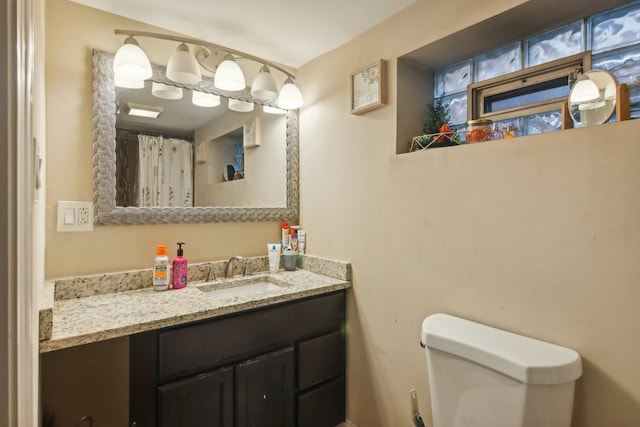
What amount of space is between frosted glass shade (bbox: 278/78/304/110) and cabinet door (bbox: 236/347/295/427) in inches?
49.7

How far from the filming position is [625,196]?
93 cm

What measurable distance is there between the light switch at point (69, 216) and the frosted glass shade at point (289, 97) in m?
1.12

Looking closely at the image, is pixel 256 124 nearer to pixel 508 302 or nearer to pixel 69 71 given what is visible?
pixel 69 71

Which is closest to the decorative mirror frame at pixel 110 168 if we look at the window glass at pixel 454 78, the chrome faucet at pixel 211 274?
the chrome faucet at pixel 211 274

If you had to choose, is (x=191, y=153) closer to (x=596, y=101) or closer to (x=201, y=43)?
(x=201, y=43)

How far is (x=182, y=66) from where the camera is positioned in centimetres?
155

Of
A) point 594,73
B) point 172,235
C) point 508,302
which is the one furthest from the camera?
point 172,235

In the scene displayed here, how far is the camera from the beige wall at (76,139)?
4.55 ft

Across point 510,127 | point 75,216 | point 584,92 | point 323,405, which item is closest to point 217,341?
point 323,405

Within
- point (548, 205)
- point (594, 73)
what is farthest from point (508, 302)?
point (594, 73)

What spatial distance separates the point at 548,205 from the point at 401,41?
0.92m

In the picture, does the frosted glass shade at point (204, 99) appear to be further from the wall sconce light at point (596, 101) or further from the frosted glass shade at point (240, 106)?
the wall sconce light at point (596, 101)

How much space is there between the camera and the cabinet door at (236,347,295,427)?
1354mm

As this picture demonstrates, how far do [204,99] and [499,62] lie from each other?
1384 mm
